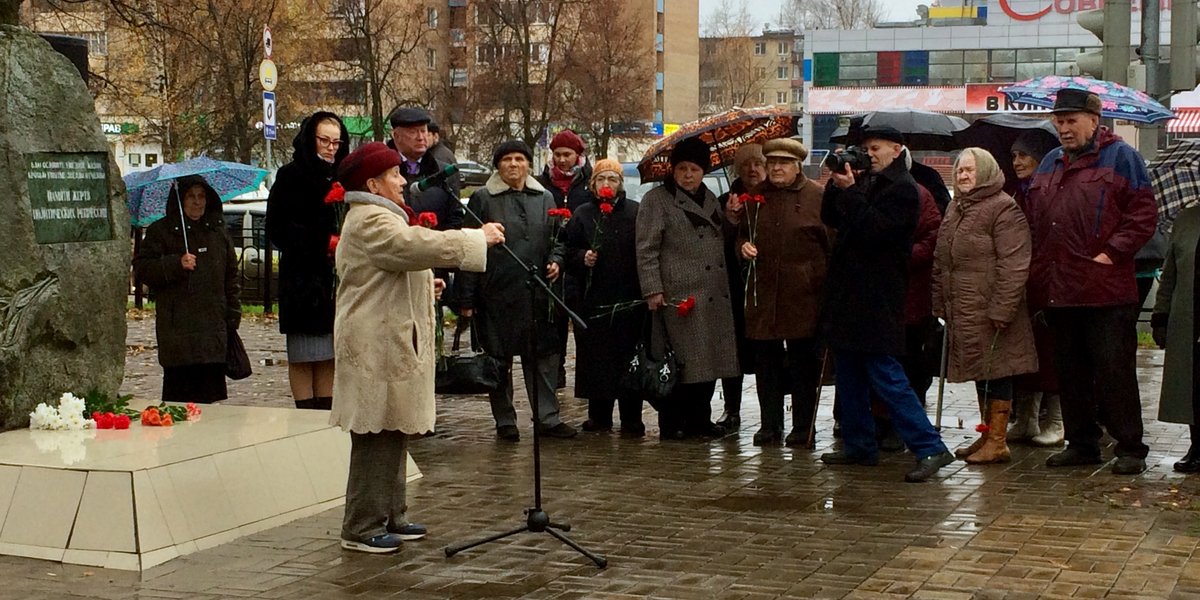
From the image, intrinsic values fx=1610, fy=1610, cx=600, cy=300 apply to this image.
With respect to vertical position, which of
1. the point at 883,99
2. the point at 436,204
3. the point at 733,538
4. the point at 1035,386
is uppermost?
the point at 883,99

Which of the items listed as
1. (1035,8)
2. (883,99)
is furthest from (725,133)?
(1035,8)

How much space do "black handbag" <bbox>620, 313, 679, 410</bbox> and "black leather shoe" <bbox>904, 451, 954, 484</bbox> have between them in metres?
1.77

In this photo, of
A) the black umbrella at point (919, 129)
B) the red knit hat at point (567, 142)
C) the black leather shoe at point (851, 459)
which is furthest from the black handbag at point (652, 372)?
the black umbrella at point (919, 129)

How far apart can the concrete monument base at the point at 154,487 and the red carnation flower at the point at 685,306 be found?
2.67 meters

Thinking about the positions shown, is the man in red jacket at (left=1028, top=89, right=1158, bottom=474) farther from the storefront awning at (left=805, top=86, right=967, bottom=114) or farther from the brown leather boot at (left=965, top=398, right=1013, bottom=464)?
the storefront awning at (left=805, top=86, right=967, bottom=114)

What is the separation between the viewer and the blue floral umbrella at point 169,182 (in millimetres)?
10430

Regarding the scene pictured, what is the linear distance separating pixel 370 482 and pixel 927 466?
10.8ft

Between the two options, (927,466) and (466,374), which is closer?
(927,466)

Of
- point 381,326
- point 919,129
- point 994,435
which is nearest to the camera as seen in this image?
point 381,326

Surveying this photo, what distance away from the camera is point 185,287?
9.93m

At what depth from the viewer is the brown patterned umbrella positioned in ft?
33.0

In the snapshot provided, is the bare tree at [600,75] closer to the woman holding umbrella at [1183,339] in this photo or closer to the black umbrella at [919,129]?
the black umbrella at [919,129]

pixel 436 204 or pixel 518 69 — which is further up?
pixel 518 69

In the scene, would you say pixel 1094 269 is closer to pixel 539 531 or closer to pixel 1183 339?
pixel 1183 339
